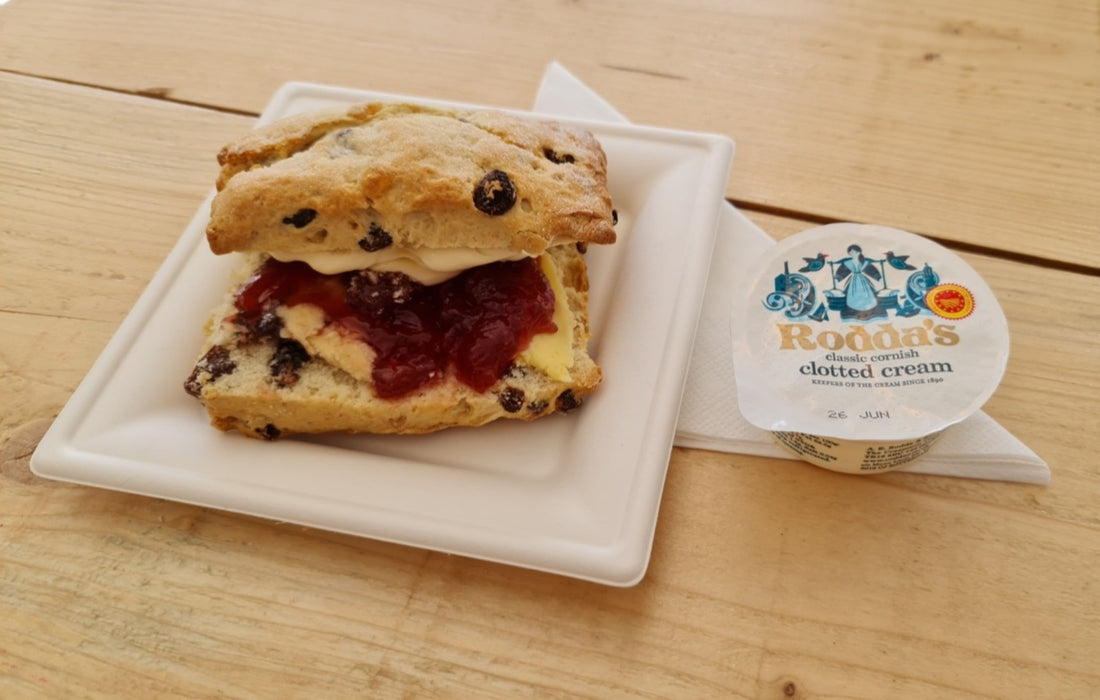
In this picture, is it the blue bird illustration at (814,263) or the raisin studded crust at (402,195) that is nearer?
the raisin studded crust at (402,195)

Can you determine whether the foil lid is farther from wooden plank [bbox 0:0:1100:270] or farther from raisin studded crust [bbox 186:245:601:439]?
wooden plank [bbox 0:0:1100:270]

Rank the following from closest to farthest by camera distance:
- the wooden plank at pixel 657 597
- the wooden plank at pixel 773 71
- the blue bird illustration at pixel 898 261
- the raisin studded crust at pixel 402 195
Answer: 1. the wooden plank at pixel 657 597
2. the raisin studded crust at pixel 402 195
3. the blue bird illustration at pixel 898 261
4. the wooden plank at pixel 773 71

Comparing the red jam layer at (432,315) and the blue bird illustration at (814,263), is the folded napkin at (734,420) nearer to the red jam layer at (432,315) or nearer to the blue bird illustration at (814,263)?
the blue bird illustration at (814,263)

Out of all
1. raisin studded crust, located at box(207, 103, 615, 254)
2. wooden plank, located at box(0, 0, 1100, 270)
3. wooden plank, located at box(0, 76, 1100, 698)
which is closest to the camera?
wooden plank, located at box(0, 76, 1100, 698)

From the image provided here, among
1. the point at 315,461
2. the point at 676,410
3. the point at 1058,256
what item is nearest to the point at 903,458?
the point at 676,410

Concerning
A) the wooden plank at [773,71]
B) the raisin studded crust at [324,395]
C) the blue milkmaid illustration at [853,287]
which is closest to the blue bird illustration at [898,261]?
the blue milkmaid illustration at [853,287]

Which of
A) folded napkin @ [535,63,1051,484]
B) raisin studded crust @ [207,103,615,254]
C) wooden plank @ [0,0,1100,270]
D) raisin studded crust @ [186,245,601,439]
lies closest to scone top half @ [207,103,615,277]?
raisin studded crust @ [207,103,615,254]

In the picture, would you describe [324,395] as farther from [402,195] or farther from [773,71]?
[773,71]

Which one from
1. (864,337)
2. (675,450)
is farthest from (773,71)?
(675,450)
